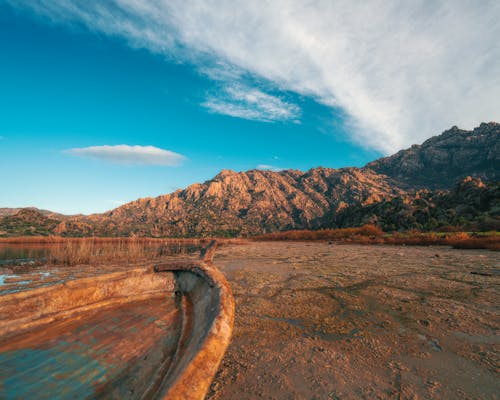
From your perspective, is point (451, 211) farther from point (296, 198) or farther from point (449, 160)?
point (449, 160)

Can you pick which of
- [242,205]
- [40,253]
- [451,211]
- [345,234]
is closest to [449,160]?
[242,205]

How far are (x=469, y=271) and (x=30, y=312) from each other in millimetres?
8074

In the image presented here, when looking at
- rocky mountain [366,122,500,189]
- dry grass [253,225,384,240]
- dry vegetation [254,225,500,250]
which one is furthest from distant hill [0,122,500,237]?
dry vegetation [254,225,500,250]

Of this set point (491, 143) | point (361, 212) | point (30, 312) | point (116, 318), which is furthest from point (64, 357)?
point (491, 143)

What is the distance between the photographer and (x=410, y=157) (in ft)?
362

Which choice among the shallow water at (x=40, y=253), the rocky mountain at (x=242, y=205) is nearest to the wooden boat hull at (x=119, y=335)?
the shallow water at (x=40, y=253)

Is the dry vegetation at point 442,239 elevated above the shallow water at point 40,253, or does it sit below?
above

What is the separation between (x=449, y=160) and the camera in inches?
3718

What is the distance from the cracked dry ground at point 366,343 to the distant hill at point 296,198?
24370mm

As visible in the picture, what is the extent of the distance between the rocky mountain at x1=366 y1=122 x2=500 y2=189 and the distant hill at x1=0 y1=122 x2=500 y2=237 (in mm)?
315

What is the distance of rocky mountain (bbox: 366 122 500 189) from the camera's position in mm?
81000

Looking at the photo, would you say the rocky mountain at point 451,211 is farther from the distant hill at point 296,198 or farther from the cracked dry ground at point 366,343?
the cracked dry ground at point 366,343

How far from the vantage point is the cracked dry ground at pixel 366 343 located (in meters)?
A: 1.67

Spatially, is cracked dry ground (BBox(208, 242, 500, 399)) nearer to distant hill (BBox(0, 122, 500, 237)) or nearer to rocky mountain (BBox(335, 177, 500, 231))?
rocky mountain (BBox(335, 177, 500, 231))
